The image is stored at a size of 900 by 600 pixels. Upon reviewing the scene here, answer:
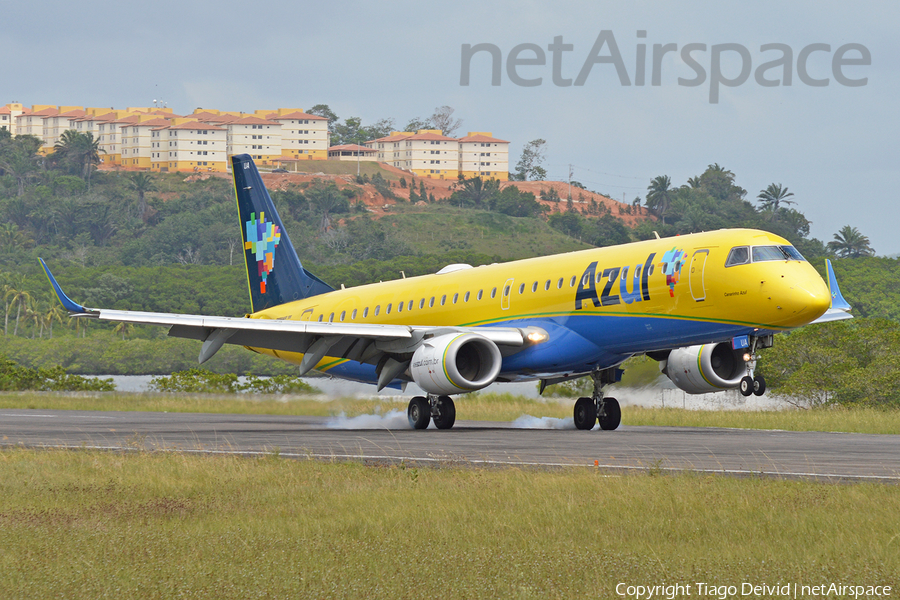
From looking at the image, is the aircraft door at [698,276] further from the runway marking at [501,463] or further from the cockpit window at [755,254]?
the runway marking at [501,463]

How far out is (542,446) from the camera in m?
21.5

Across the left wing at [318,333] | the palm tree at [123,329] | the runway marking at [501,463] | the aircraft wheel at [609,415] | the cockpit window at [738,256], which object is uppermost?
the cockpit window at [738,256]

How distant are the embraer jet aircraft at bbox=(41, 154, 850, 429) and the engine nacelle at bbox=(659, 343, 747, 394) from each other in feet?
0.10

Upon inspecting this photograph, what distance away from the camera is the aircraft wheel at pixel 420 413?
28656 mm

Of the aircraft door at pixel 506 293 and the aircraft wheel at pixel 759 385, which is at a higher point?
the aircraft door at pixel 506 293

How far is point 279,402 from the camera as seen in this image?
139 feet

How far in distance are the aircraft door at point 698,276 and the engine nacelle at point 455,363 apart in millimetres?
4912

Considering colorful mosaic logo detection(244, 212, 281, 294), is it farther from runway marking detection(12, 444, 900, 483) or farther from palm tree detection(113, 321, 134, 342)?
palm tree detection(113, 321, 134, 342)

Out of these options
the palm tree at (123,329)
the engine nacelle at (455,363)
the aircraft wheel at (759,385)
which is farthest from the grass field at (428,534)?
the palm tree at (123,329)

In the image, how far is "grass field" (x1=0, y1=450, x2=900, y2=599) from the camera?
334 inches

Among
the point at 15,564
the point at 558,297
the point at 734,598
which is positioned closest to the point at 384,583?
the point at 734,598

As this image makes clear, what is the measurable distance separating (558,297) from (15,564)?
63.9 ft

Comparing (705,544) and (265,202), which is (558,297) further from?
(705,544)

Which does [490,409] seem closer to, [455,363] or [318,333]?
[318,333]
